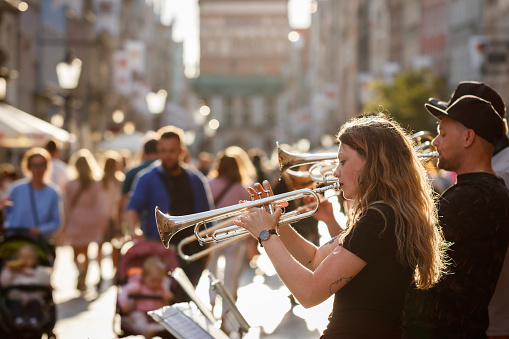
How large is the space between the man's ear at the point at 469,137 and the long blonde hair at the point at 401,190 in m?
0.82

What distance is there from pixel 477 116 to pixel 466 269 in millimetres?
730

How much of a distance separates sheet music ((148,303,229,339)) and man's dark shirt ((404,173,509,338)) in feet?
3.27

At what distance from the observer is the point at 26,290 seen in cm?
838

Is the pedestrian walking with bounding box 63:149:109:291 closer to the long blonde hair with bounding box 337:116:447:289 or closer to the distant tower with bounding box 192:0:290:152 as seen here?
the long blonde hair with bounding box 337:116:447:289

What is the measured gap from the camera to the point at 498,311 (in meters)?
4.76

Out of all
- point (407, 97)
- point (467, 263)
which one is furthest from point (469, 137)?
point (407, 97)

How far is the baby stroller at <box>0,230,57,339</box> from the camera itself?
8.27 metres

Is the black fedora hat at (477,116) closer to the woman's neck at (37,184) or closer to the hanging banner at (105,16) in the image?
the woman's neck at (37,184)

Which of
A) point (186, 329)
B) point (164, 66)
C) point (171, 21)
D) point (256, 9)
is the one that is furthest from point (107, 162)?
point (256, 9)

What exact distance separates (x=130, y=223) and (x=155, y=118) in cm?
7120

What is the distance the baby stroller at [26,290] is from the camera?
8266 mm

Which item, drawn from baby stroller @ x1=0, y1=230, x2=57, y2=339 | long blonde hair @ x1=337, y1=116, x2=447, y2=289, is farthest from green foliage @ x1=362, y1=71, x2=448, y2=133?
long blonde hair @ x1=337, y1=116, x2=447, y2=289

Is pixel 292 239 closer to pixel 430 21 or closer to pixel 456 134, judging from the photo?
pixel 456 134

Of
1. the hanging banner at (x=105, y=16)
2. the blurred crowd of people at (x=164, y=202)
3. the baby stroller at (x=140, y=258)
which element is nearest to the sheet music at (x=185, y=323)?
the blurred crowd of people at (x=164, y=202)
